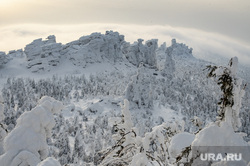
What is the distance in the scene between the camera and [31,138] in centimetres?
452

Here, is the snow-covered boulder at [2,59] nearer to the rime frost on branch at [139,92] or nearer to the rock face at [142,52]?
the rock face at [142,52]

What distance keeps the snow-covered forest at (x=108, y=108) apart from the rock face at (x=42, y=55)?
0.38 metres

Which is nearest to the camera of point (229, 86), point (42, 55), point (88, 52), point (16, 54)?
point (229, 86)

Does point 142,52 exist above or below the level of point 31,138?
below

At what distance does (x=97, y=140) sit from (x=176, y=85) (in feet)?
182

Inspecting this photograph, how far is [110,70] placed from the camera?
92.3 metres

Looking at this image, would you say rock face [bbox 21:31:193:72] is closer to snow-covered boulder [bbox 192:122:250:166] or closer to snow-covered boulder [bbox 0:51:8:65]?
snow-covered boulder [bbox 0:51:8:65]

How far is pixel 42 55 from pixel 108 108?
52184 mm

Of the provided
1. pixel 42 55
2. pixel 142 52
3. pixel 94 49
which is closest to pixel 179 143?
pixel 42 55

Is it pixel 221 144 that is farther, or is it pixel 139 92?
pixel 139 92

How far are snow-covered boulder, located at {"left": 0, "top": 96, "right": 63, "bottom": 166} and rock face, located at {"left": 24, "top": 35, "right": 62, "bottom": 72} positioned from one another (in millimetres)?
82446

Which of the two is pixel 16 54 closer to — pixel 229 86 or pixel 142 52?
pixel 142 52

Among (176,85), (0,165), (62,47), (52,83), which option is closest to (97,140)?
(0,165)

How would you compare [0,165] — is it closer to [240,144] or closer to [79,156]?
[240,144]
